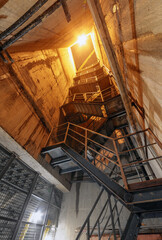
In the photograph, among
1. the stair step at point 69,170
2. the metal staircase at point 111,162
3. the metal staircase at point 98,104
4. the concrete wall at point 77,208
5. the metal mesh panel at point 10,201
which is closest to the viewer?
the metal staircase at point 111,162

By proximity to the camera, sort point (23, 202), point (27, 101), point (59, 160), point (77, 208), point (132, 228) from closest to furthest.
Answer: point (132, 228), point (23, 202), point (27, 101), point (59, 160), point (77, 208)

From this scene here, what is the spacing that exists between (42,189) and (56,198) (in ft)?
5.30

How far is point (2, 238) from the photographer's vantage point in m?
3.41

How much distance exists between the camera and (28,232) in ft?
14.4

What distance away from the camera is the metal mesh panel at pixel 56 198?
630 centimetres

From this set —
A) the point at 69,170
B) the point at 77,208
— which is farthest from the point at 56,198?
the point at 69,170

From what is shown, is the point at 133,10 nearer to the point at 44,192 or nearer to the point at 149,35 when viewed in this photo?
the point at 149,35

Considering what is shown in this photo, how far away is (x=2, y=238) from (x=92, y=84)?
35.4ft

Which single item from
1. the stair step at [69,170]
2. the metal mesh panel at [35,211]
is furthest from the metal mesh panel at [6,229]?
the stair step at [69,170]

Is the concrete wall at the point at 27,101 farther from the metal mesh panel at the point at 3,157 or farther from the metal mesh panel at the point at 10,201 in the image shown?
the metal mesh panel at the point at 10,201

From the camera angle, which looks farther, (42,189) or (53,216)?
(53,216)

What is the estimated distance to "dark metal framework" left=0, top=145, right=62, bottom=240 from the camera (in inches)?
147

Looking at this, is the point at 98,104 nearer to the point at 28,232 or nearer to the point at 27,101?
the point at 27,101

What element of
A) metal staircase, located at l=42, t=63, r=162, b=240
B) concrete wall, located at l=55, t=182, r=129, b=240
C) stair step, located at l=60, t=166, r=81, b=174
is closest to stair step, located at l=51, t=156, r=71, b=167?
metal staircase, located at l=42, t=63, r=162, b=240
